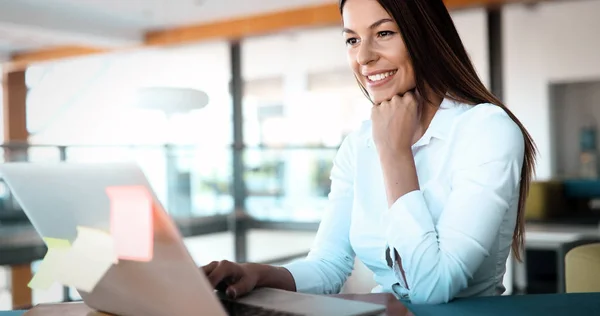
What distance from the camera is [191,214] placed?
6.79 meters

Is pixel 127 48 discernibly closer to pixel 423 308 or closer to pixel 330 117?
pixel 330 117

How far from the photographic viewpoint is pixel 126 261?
62cm

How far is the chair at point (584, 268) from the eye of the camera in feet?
4.54

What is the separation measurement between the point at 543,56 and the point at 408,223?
6339 millimetres

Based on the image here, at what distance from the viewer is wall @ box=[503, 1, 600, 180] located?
648cm

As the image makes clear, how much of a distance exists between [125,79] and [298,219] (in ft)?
13.5

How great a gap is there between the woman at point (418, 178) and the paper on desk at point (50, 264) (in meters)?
0.21

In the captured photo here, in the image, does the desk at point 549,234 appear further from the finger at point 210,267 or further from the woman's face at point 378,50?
the finger at point 210,267

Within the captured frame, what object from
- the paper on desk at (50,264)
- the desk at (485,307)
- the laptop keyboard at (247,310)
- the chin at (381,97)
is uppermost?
the chin at (381,97)

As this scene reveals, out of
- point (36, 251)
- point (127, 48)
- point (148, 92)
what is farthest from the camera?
point (127, 48)

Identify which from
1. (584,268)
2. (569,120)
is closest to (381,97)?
(584,268)

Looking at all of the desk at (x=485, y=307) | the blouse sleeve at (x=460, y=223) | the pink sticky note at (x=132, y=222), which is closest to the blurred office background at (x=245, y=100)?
the blouse sleeve at (x=460, y=223)

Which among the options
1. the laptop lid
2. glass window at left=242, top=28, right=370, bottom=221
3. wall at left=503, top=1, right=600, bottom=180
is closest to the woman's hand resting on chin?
the laptop lid

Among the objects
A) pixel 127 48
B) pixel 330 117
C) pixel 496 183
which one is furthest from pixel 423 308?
pixel 127 48
